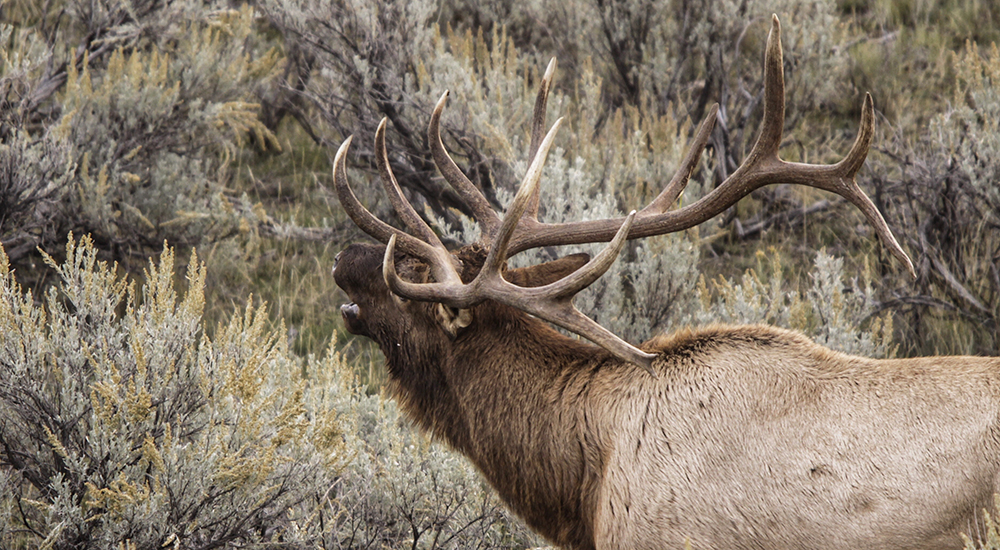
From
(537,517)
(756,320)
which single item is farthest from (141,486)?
(756,320)

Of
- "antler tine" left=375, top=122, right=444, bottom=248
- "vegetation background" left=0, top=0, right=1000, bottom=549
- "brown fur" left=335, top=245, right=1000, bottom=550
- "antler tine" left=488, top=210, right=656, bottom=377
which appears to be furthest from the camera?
"antler tine" left=375, top=122, right=444, bottom=248

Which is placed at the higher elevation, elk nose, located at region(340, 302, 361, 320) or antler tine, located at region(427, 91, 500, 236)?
antler tine, located at region(427, 91, 500, 236)

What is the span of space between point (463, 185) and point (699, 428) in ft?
4.57

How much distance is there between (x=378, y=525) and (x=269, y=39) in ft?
21.1

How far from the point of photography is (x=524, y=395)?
3.15m

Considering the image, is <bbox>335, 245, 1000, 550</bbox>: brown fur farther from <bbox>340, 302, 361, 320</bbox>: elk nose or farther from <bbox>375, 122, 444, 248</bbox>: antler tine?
<bbox>375, 122, 444, 248</bbox>: antler tine

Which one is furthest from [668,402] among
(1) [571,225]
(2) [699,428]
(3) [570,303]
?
(1) [571,225]

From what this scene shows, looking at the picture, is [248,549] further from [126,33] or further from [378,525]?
[126,33]

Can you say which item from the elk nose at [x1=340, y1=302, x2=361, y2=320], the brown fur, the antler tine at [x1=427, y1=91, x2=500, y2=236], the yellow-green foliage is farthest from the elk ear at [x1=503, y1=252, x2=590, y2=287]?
the yellow-green foliage

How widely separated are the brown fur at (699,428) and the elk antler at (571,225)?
16 cm

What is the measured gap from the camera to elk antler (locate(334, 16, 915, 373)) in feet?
9.29

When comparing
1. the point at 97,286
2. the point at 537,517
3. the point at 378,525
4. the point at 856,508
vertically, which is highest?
the point at 856,508

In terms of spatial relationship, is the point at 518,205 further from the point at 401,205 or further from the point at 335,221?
the point at 335,221

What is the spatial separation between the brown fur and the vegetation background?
48 cm
